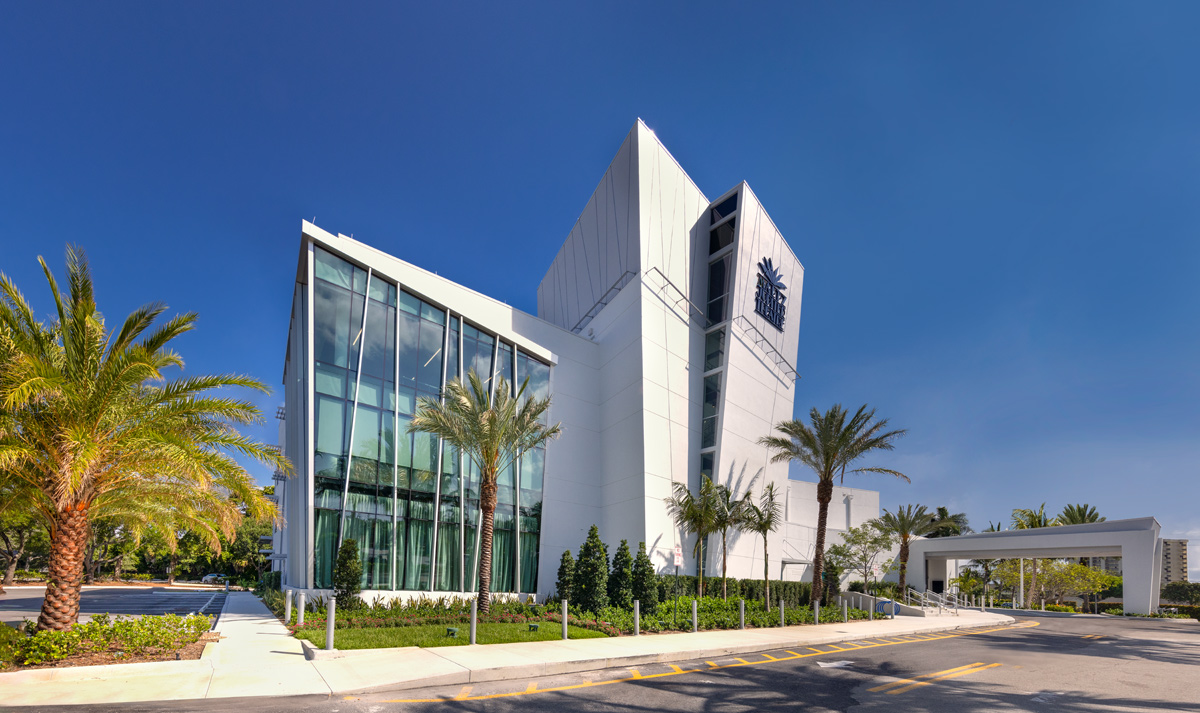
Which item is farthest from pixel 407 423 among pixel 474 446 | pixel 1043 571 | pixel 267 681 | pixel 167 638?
pixel 1043 571

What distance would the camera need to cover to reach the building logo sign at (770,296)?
36.6 meters

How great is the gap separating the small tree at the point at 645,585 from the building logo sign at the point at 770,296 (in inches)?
696

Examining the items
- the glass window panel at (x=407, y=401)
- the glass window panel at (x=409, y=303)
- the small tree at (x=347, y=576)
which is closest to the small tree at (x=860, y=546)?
the glass window panel at (x=407, y=401)

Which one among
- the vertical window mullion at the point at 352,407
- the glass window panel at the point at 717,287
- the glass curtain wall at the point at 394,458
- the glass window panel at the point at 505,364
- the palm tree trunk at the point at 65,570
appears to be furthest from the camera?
the glass window panel at the point at 717,287

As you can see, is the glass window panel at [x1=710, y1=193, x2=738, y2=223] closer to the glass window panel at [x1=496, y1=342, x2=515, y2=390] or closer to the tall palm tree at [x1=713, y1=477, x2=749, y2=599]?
the glass window panel at [x1=496, y1=342, x2=515, y2=390]

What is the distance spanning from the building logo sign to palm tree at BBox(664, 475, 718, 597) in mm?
11740

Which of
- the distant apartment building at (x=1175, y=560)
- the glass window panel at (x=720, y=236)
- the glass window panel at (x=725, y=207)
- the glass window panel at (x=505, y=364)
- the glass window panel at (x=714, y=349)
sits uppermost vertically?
the glass window panel at (x=725, y=207)

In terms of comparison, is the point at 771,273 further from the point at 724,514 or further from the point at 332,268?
the point at 332,268

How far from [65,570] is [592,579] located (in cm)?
1549

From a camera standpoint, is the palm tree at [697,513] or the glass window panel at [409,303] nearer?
the glass window panel at [409,303]

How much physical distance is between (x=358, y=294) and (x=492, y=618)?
44.0ft

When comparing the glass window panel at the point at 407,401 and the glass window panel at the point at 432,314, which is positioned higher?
the glass window panel at the point at 432,314

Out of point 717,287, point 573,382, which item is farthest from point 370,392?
point 717,287

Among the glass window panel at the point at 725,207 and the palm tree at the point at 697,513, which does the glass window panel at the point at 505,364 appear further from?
the glass window panel at the point at 725,207
